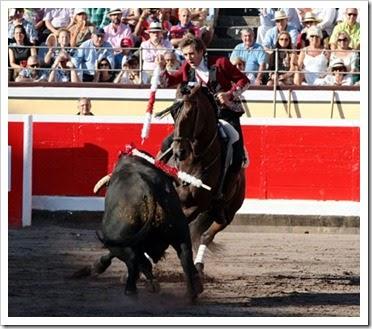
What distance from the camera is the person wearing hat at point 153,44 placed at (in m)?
13.0

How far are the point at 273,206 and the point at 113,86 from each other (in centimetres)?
263

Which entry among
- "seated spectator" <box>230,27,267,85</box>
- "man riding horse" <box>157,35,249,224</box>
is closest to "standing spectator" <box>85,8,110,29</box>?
"seated spectator" <box>230,27,267,85</box>

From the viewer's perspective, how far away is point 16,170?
1142 cm

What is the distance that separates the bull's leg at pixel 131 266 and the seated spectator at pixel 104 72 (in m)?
6.60

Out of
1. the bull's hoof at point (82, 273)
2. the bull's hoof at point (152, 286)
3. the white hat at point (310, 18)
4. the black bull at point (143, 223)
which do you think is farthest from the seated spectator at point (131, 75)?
the black bull at point (143, 223)

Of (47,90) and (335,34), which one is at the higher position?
(335,34)

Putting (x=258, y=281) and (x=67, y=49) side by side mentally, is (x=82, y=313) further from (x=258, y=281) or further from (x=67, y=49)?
(x=67, y=49)

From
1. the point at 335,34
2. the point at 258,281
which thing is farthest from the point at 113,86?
the point at 258,281

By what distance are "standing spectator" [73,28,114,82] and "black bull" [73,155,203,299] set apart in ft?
20.5

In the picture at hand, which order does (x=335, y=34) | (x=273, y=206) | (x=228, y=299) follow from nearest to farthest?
(x=228, y=299) → (x=273, y=206) → (x=335, y=34)

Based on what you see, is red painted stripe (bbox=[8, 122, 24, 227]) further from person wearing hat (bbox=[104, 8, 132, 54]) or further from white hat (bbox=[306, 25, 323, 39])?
white hat (bbox=[306, 25, 323, 39])

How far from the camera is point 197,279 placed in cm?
704

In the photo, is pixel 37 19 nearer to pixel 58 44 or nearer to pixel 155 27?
pixel 58 44

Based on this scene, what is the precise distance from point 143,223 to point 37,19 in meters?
7.33
